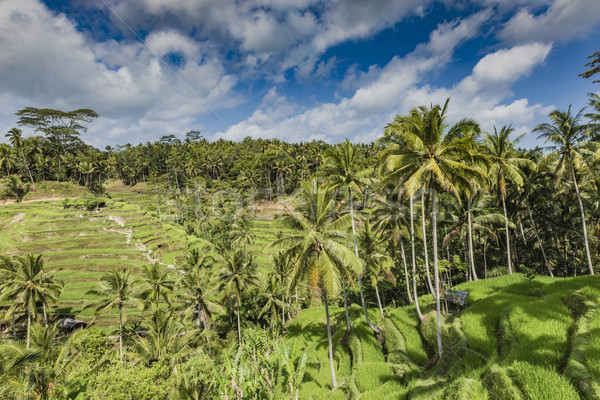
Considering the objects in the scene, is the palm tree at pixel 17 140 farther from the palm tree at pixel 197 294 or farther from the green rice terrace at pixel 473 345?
the palm tree at pixel 197 294

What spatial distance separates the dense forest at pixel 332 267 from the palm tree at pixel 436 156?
0.07 meters

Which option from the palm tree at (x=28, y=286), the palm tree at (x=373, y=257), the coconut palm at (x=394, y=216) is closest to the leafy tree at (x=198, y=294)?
the palm tree at (x=28, y=286)

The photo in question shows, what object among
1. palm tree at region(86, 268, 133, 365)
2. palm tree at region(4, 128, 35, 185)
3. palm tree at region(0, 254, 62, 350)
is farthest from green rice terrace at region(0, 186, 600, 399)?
palm tree at region(4, 128, 35, 185)

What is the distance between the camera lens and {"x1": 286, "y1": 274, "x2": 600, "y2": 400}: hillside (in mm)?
5598

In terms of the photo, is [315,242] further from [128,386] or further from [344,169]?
[128,386]

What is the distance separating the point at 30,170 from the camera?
65.1m

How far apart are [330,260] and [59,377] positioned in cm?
2147

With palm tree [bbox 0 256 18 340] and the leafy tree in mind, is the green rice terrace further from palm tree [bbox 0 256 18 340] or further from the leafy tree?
the leafy tree

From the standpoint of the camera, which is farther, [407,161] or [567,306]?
[407,161]

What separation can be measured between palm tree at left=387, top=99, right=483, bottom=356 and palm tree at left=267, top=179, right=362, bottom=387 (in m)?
3.97

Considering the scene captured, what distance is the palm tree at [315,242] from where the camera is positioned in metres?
12.6

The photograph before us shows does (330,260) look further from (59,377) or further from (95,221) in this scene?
(95,221)

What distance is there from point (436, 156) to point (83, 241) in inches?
2177

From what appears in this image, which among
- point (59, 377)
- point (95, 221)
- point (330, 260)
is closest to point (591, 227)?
point (330, 260)
